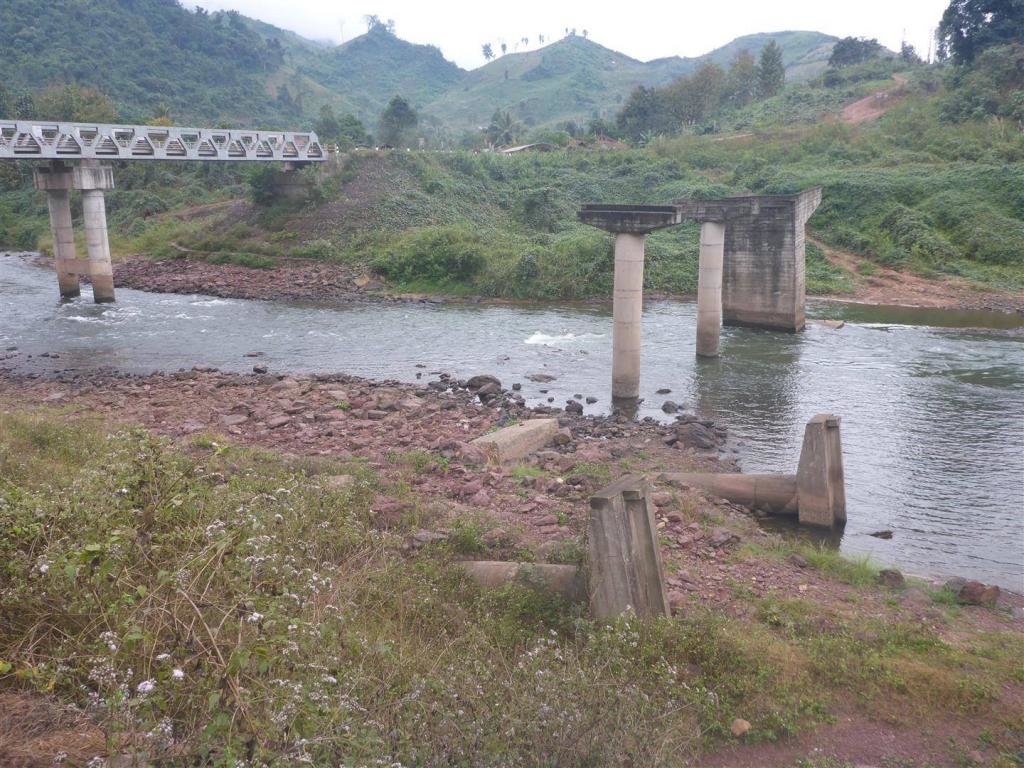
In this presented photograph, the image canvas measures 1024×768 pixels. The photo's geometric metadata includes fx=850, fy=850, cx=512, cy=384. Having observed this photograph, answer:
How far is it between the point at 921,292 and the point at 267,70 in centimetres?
10874

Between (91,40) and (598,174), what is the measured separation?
74864 mm

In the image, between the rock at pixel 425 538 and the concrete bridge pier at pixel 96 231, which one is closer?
the rock at pixel 425 538

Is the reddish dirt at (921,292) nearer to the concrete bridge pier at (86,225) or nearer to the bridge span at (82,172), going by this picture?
the bridge span at (82,172)

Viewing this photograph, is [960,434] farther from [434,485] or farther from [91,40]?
[91,40]

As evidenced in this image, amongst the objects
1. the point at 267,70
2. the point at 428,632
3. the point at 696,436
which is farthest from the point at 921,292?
the point at 267,70

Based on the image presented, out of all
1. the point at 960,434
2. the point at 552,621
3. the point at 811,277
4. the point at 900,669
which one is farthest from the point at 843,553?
the point at 811,277

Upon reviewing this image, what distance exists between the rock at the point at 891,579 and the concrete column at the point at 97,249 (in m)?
36.3

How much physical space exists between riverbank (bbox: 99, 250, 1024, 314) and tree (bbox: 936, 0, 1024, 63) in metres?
25.6

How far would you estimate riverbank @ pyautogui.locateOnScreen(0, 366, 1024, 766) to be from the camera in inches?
203

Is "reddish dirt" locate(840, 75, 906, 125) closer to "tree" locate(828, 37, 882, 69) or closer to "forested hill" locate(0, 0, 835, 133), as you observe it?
"tree" locate(828, 37, 882, 69)

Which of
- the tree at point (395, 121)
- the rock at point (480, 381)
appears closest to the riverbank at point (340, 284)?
the rock at point (480, 381)

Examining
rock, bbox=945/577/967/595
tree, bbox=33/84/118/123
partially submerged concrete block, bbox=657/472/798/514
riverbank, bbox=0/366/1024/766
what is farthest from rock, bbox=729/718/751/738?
tree, bbox=33/84/118/123

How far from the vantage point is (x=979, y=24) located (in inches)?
2280

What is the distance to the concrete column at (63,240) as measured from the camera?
1532 inches
